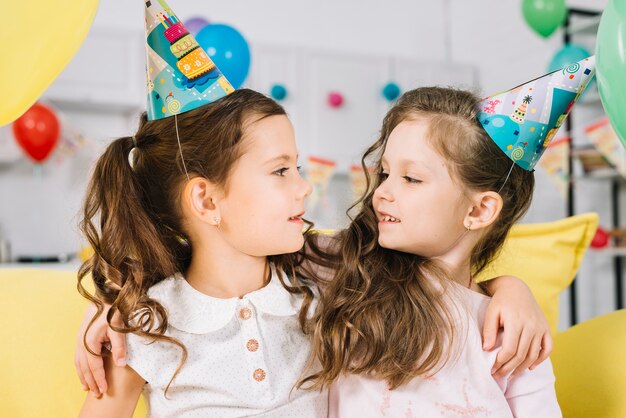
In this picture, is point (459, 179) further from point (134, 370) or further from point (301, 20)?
point (301, 20)

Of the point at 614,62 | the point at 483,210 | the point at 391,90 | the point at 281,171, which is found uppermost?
the point at 614,62

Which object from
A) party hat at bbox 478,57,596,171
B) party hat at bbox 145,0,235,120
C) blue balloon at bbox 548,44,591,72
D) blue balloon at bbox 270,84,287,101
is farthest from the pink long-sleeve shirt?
blue balloon at bbox 270,84,287,101

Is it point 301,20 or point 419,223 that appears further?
point 301,20

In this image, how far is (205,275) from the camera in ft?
4.05

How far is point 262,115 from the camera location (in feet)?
3.95

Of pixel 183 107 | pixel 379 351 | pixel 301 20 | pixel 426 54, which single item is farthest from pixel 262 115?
pixel 426 54

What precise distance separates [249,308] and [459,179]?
42cm

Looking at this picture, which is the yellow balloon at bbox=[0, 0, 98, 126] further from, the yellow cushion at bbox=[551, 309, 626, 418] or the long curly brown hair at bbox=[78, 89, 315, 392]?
the yellow cushion at bbox=[551, 309, 626, 418]

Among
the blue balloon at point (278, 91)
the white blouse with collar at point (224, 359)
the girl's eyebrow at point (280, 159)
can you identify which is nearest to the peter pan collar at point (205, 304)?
the white blouse with collar at point (224, 359)

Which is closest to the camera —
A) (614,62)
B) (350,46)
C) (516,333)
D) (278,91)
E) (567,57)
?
(614,62)

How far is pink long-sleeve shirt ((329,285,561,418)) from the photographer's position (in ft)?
3.74

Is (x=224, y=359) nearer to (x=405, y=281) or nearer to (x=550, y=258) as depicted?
(x=405, y=281)

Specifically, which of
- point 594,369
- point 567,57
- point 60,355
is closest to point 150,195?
point 60,355

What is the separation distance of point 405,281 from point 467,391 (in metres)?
0.21
